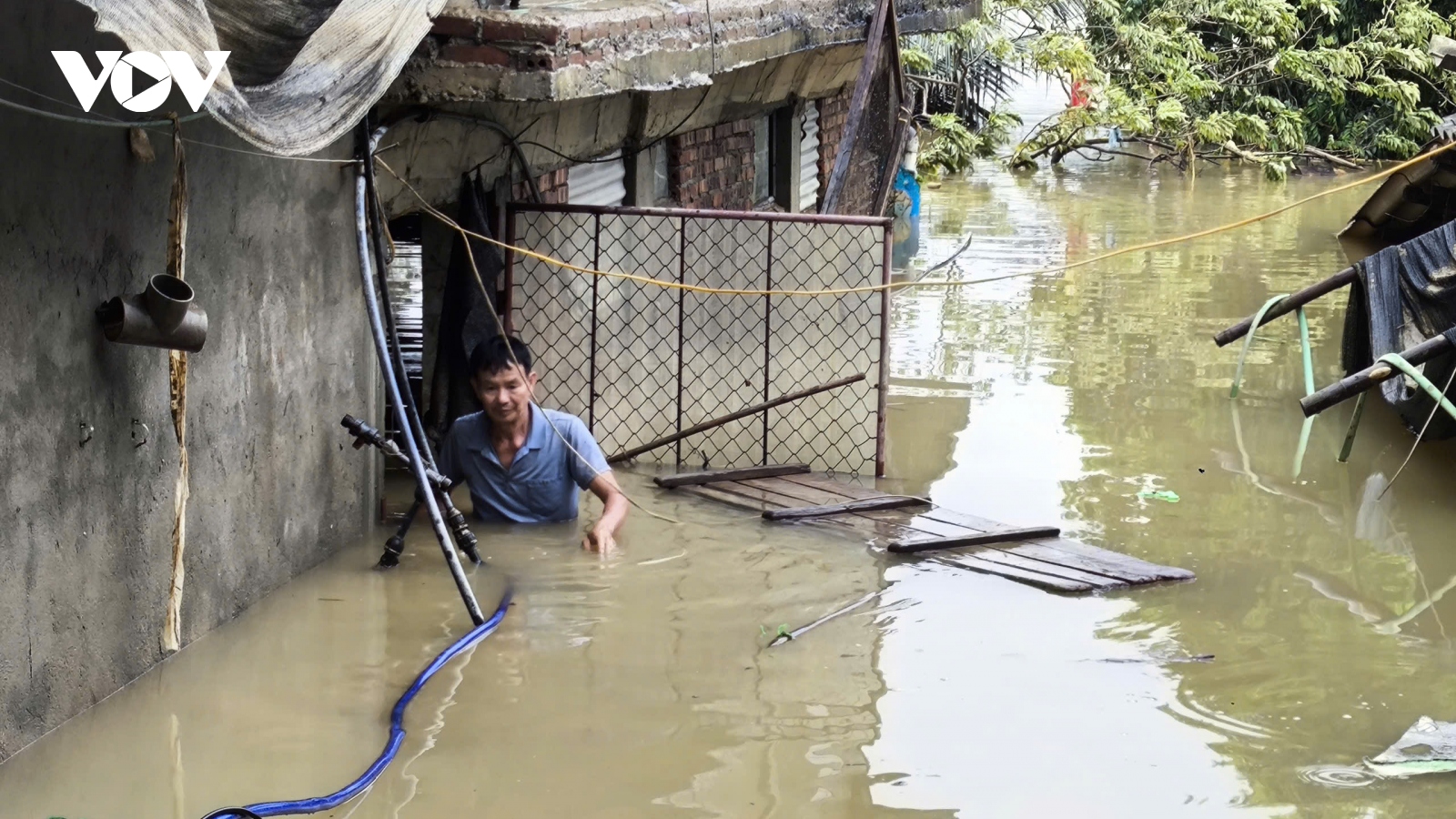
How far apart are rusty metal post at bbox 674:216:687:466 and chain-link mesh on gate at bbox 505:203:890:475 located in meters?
0.01

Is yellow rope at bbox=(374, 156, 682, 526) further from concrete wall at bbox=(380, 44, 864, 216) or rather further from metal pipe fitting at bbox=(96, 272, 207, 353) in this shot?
metal pipe fitting at bbox=(96, 272, 207, 353)

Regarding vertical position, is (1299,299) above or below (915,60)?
below

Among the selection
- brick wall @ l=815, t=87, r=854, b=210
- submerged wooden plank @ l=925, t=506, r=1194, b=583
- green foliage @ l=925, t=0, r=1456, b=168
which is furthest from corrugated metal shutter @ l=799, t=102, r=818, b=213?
green foliage @ l=925, t=0, r=1456, b=168

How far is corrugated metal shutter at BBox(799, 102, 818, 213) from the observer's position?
12391 mm

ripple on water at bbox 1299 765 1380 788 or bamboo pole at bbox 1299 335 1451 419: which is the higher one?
bamboo pole at bbox 1299 335 1451 419

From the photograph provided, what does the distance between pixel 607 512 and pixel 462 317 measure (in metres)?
1.46

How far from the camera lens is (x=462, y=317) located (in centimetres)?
709

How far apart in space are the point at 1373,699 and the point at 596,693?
2780 mm

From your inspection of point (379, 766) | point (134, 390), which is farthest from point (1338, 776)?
point (134, 390)

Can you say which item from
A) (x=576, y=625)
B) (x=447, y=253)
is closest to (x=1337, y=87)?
(x=447, y=253)

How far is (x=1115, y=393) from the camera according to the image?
400 inches

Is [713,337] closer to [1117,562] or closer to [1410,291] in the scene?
[1117,562]

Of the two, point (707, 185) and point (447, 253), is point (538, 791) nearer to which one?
point (447, 253)

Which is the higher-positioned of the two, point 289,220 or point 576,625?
point 289,220
